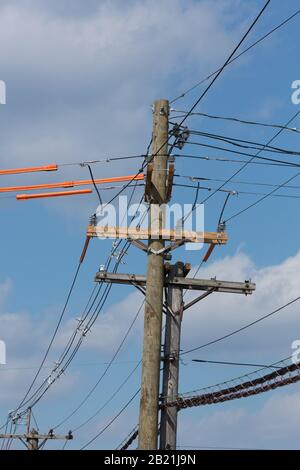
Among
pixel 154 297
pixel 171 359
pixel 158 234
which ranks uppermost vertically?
pixel 158 234

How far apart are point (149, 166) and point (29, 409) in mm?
26474

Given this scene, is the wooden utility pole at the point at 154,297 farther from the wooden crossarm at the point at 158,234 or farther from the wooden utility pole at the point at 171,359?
the wooden utility pole at the point at 171,359

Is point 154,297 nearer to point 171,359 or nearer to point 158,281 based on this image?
point 158,281

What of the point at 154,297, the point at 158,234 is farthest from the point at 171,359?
the point at 158,234

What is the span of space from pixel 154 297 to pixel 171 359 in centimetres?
190

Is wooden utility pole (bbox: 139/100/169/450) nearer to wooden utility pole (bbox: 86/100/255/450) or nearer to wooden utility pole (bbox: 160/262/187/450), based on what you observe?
wooden utility pole (bbox: 86/100/255/450)

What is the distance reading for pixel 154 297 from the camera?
1914 centimetres

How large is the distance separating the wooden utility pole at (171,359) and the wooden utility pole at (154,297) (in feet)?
4.54

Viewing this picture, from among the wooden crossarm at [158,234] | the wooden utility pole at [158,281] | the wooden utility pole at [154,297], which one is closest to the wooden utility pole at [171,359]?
the wooden utility pole at [158,281]

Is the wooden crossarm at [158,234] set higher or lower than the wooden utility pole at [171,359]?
higher

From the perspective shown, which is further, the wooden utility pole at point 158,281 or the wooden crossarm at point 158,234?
the wooden crossarm at point 158,234

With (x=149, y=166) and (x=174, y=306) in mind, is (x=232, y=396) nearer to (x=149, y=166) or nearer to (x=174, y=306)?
(x=174, y=306)

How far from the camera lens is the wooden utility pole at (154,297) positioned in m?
18.6

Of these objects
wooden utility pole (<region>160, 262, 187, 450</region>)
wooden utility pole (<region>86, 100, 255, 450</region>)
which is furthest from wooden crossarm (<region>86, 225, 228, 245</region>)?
wooden utility pole (<region>160, 262, 187, 450</region>)
